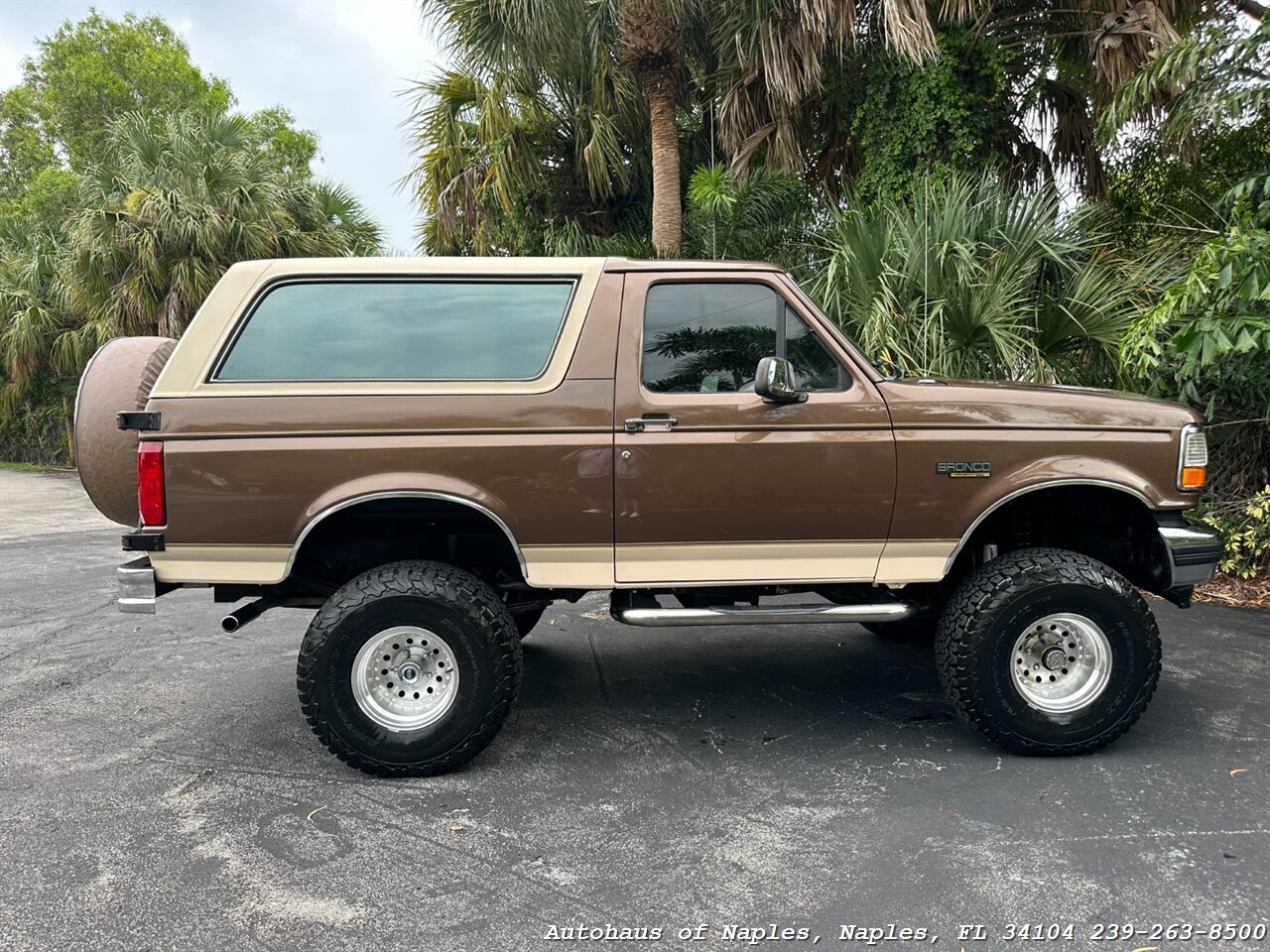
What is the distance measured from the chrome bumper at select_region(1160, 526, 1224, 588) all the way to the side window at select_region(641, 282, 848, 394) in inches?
60.8

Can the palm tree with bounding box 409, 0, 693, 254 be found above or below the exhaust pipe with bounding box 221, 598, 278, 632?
above

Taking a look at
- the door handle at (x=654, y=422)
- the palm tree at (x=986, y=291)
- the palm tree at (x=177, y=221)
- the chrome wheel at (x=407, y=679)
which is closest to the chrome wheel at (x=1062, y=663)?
the door handle at (x=654, y=422)

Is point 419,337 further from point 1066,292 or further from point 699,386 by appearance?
point 1066,292

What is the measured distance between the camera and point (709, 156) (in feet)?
39.8

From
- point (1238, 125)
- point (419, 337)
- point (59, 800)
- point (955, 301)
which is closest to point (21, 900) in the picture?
point (59, 800)

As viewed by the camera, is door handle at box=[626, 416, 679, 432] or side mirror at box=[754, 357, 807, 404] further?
door handle at box=[626, 416, 679, 432]

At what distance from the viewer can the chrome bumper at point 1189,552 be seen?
3.77 meters

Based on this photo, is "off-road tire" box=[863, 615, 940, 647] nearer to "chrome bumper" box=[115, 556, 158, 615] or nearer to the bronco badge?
the bronco badge

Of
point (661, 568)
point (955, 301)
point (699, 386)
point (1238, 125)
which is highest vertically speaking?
point (1238, 125)

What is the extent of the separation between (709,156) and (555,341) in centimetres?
924

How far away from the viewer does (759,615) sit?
148 inches

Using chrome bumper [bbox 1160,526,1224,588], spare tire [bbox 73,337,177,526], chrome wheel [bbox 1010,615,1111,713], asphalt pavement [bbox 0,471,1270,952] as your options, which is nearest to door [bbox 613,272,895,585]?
chrome wheel [bbox 1010,615,1111,713]

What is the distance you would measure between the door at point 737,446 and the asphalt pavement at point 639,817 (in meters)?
0.87

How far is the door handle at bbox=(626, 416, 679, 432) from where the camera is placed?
12.1 ft
